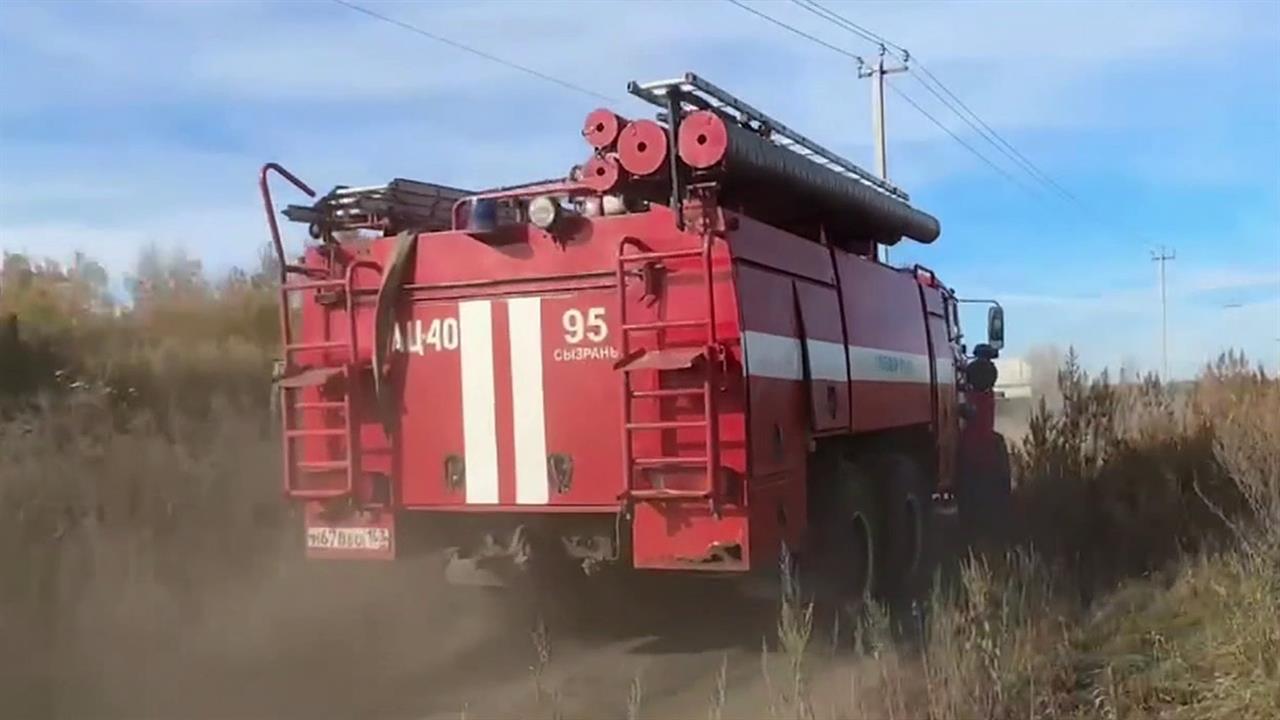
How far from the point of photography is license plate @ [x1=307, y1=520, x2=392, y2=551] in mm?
7637

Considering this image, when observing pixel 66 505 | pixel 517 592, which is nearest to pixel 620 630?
pixel 517 592

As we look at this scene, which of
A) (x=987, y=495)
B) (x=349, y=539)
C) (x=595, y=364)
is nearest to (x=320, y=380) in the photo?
(x=349, y=539)

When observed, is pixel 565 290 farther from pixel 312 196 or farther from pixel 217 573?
pixel 217 573

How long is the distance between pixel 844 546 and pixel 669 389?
7.92 feet

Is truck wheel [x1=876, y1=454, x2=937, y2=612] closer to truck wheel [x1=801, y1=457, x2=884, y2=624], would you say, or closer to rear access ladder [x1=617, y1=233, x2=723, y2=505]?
truck wheel [x1=801, y1=457, x2=884, y2=624]

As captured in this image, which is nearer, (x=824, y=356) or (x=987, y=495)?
(x=824, y=356)

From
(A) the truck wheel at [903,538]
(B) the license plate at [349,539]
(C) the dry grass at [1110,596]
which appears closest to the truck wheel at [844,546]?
(A) the truck wheel at [903,538]

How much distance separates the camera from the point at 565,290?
23.7 feet

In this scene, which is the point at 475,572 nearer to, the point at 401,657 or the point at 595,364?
the point at 401,657

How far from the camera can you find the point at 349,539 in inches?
304

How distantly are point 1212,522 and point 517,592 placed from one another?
6606mm

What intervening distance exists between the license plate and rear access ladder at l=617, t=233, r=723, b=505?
1.70 metres

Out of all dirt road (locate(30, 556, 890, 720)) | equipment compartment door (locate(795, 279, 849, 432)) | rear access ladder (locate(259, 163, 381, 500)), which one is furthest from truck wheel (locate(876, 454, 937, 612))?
rear access ladder (locate(259, 163, 381, 500))

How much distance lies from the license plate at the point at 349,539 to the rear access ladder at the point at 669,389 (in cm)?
170
